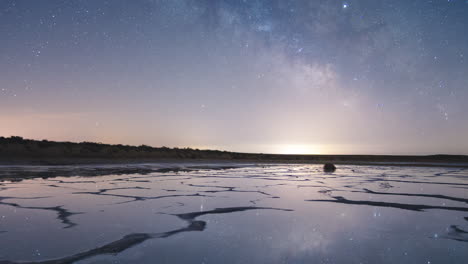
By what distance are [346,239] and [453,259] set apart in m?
0.71

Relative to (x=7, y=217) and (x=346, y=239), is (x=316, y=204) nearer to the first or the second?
(x=346, y=239)

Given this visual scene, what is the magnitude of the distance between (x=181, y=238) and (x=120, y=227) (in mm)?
701

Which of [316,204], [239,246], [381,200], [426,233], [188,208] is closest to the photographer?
[239,246]

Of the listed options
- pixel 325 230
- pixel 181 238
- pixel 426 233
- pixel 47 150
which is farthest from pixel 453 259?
pixel 47 150

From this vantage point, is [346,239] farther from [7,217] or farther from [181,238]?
[7,217]

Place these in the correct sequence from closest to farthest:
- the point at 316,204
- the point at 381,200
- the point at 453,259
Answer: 1. the point at 453,259
2. the point at 316,204
3. the point at 381,200

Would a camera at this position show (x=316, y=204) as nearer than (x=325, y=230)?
No

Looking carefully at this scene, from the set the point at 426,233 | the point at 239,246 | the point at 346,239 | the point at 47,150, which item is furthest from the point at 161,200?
the point at 47,150

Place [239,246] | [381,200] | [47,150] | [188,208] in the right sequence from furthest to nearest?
[47,150] → [381,200] → [188,208] → [239,246]

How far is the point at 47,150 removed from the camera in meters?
19.4

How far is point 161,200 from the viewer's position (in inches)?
168

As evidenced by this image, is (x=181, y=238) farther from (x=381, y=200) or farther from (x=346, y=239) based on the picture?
(x=381, y=200)

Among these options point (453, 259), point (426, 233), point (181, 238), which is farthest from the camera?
point (426, 233)

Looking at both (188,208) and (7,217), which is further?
(188,208)
